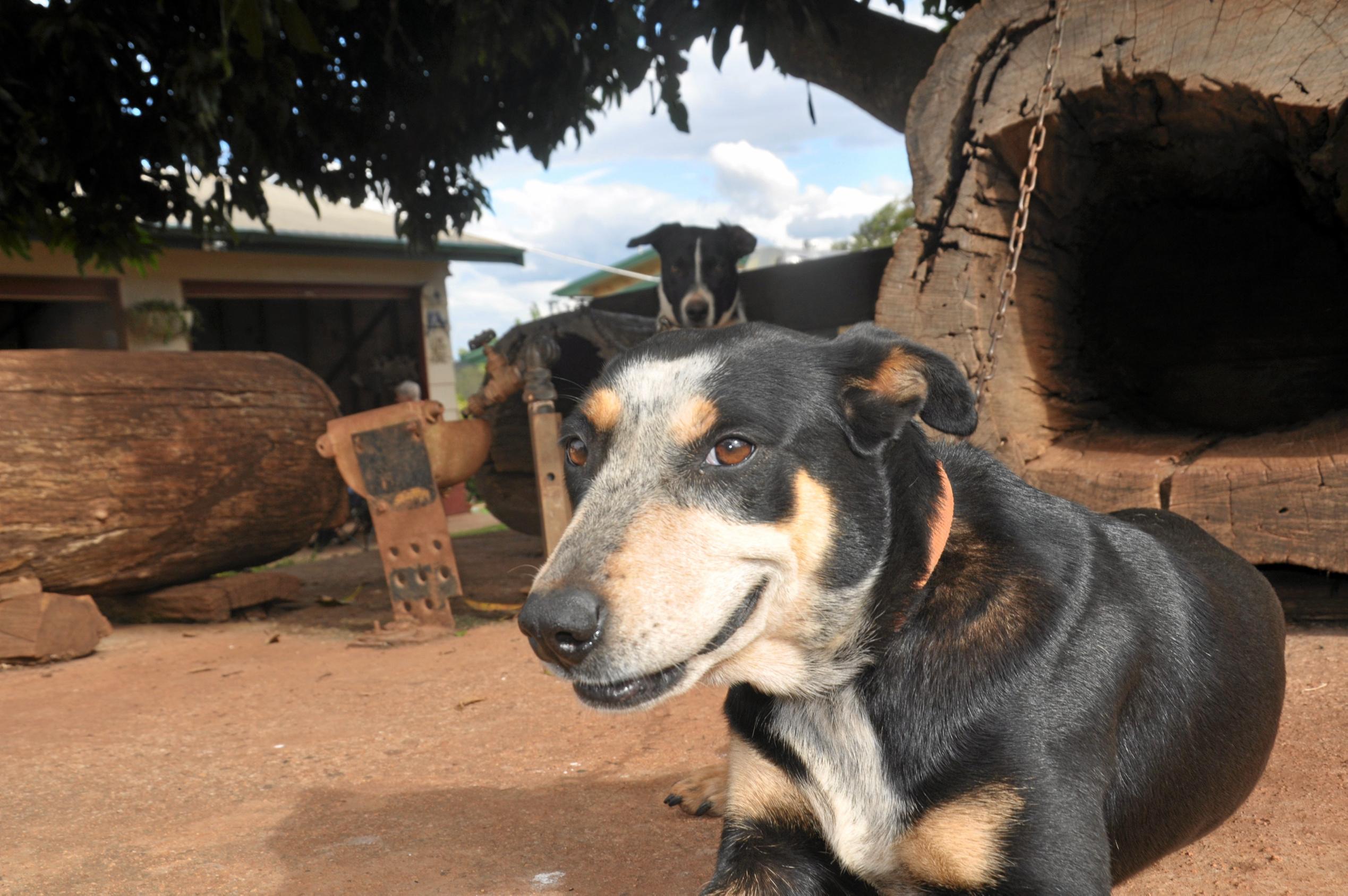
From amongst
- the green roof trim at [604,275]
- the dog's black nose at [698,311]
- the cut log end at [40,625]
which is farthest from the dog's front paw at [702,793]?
the green roof trim at [604,275]

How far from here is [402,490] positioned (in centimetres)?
584

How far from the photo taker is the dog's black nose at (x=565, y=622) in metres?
1.69

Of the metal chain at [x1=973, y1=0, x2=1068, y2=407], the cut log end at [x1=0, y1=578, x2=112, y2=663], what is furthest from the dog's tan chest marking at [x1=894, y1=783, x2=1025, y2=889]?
the cut log end at [x1=0, y1=578, x2=112, y2=663]

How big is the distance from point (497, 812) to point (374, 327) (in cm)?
1615

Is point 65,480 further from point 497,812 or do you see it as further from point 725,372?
point 725,372

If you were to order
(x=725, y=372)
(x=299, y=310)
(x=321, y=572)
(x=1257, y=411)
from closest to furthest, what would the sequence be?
(x=725, y=372) < (x=1257, y=411) < (x=321, y=572) < (x=299, y=310)

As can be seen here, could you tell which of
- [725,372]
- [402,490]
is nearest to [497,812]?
[725,372]

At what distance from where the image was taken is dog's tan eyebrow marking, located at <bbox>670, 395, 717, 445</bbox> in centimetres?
197

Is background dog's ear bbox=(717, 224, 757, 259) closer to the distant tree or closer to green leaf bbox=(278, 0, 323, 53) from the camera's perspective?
green leaf bbox=(278, 0, 323, 53)

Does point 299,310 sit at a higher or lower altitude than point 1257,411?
higher

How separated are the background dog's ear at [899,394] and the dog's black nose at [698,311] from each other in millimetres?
5264

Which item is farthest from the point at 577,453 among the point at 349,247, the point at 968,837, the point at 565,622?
the point at 349,247

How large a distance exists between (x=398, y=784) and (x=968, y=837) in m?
2.15

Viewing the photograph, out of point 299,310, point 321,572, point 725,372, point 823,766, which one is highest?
point 299,310
